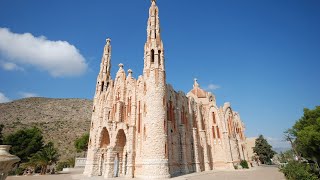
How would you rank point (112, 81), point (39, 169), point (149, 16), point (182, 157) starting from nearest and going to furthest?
point (182, 157) < point (149, 16) < point (112, 81) < point (39, 169)

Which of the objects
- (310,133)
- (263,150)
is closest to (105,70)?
(310,133)

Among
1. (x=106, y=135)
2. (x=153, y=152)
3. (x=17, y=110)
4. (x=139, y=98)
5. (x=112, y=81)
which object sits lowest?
(x=153, y=152)

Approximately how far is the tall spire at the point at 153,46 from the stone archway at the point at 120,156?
1006 cm

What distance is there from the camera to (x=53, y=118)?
88.4 meters

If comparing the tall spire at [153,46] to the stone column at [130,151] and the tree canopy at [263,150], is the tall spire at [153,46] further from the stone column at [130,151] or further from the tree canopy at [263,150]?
the tree canopy at [263,150]

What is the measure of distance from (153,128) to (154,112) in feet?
6.42

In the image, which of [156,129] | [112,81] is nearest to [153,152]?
[156,129]

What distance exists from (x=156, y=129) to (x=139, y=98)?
6.28 meters

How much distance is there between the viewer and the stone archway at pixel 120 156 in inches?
1003

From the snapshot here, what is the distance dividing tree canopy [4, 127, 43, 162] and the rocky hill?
19.4 meters

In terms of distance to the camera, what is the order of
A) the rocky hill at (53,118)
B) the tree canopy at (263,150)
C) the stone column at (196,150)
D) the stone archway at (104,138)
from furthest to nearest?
the rocky hill at (53,118) → the tree canopy at (263,150) → the stone column at (196,150) → the stone archway at (104,138)

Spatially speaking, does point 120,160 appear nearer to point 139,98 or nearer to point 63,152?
point 139,98

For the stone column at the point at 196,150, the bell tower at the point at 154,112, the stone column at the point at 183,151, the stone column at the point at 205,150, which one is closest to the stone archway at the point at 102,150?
the bell tower at the point at 154,112

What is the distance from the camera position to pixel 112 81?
34.9 meters
